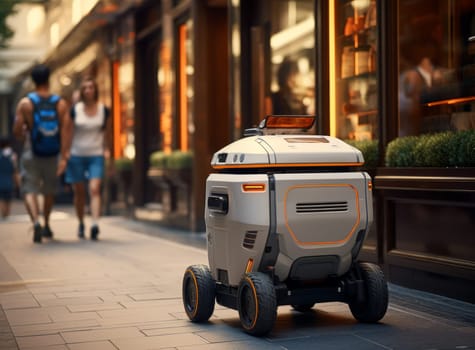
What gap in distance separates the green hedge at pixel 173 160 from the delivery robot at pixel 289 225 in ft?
23.1

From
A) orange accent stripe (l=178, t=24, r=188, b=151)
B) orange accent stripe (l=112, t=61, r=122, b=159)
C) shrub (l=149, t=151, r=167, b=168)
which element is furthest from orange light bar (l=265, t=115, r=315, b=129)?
orange accent stripe (l=112, t=61, r=122, b=159)

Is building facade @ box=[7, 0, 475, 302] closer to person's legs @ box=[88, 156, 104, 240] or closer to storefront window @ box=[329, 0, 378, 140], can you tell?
storefront window @ box=[329, 0, 378, 140]

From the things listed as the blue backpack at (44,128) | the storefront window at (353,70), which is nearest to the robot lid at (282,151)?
the storefront window at (353,70)

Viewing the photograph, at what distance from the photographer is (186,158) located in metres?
12.5

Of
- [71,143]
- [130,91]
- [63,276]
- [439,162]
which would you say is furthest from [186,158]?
[439,162]

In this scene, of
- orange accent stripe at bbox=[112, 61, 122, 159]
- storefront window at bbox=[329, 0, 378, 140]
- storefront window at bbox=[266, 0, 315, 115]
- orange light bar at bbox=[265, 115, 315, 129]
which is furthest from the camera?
orange accent stripe at bbox=[112, 61, 122, 159]

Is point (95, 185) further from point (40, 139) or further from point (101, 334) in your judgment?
point (101, 334)

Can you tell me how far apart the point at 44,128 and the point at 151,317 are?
19.0 feet

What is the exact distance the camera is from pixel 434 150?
647 centimetres

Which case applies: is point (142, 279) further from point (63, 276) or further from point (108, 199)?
point (108, 199)

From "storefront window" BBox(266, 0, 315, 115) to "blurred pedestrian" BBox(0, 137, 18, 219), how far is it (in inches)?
334

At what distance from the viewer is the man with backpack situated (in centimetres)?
1104

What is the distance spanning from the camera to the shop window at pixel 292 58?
382 inches

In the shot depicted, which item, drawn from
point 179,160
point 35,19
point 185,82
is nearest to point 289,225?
point 179,160
